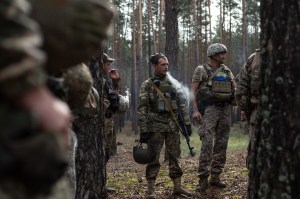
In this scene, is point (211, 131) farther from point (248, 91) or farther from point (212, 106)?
point (248, 91)

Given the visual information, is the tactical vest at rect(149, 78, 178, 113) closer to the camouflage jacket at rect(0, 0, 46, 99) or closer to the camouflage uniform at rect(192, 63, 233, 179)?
the camouflage uniform at rect(192, 63, 233, 179)

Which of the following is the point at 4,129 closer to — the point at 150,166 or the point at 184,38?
the point at 150,166

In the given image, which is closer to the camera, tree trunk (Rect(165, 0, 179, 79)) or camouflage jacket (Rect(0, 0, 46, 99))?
camouflage jacket (Rect(0, 0, 46, 99))

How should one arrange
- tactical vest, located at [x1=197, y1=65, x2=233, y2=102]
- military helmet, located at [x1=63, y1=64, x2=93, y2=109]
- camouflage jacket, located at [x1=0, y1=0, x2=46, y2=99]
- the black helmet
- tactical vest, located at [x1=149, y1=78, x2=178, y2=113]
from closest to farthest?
camouflage jacket, located at [x1=0, y1=0, x2=46, y2=99] < military helmet, located at [x1=63, y1=64, x2=93, y2=109] < the black helmet < tactical vest, located at [x1=149, y1=78, x2=178, y2=113] < tactical vest, located at [x1=197, y1=65, x2=233, y2=102]

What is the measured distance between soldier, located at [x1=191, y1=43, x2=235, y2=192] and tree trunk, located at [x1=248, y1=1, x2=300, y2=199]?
358 centimetres

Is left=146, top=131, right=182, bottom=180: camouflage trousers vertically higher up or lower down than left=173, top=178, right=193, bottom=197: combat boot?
higher up

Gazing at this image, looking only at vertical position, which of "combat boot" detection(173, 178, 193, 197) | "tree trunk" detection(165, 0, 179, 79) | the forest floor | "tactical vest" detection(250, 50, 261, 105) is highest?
"tree trunk" detection(165, 0, 179, 79)

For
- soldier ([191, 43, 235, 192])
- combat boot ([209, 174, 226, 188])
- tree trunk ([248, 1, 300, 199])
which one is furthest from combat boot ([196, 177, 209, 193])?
tree trunk ([248, 1, 300, 199])

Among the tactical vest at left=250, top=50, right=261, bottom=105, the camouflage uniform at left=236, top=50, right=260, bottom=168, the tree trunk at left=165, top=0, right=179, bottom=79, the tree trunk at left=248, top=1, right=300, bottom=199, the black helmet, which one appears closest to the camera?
the tree trunk at left=248, top=1, right=300, bottom=199

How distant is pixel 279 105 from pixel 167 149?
12.6 feet

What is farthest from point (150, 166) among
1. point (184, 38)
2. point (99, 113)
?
point (184, 38)

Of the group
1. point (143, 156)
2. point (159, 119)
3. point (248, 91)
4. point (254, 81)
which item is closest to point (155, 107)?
point (159, 119)

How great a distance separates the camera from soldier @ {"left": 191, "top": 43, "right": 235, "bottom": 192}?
683cm

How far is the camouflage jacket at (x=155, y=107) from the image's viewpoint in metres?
6.71
